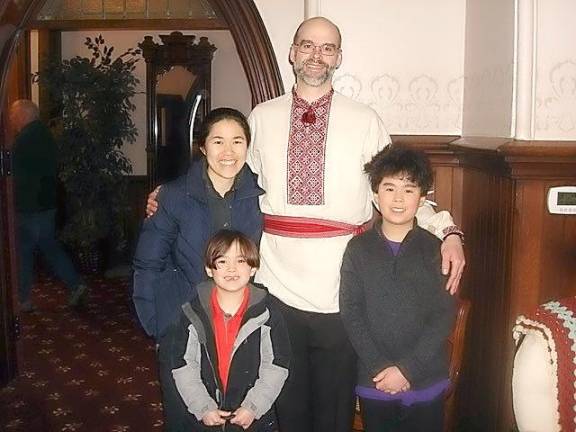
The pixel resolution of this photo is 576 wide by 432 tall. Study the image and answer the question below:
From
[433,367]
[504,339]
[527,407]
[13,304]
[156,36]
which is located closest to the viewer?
[527,407]

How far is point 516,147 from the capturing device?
2.04 m

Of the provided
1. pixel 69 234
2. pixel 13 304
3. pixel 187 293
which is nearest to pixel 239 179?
pixel 187 293

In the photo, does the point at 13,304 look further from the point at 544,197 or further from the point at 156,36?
the point at 156,36

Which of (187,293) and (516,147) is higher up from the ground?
(516,147)

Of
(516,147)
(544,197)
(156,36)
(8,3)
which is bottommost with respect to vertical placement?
(544,197)

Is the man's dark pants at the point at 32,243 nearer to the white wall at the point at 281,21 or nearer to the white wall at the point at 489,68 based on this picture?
the white wall at the point at 281,21

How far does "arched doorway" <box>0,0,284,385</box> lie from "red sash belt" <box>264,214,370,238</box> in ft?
3.09

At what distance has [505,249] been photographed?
2193 millimetres

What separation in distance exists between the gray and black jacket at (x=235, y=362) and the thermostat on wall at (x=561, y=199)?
33.5 inches

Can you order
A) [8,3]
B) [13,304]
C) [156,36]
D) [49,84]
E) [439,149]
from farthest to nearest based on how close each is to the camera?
[156,36] → [49,84] → [13,304] → [8,3] → [439,149]

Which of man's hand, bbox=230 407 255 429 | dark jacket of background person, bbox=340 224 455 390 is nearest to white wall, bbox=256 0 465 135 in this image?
dark jacket of background person, bbox=340 224 455 390

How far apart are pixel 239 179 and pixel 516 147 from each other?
77 centimetres

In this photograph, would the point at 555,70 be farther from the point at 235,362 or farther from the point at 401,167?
the point at 235,362

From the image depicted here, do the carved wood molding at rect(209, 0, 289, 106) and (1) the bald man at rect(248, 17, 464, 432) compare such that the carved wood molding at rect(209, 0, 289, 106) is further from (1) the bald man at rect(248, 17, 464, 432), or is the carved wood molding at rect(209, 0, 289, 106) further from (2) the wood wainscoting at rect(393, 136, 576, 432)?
(1) the bald man at rect(248, 17, 464, 432)
